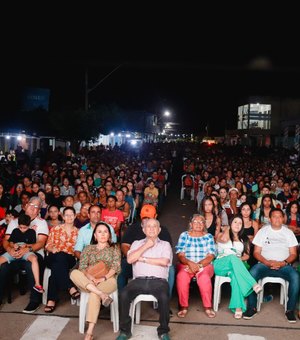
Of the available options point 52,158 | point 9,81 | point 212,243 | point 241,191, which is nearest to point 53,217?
point 212,243

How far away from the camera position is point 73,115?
2359cm

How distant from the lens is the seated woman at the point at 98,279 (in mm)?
4910

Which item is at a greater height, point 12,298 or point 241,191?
point 241,191

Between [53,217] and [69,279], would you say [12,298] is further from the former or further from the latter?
[53,217]

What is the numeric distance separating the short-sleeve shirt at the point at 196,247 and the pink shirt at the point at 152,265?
1.44 ft

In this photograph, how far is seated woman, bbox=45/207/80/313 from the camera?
18.5 ft

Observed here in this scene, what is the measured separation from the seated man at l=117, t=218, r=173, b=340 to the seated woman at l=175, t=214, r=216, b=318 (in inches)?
14.8

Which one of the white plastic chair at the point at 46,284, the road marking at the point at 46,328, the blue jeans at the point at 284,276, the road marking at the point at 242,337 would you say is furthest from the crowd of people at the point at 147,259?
the road marking at the point at 242,337

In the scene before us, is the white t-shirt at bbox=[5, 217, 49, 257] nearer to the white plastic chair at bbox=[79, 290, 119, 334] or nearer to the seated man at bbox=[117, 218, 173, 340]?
the white plastic chair at bbox=[79, 290, 119, 334]

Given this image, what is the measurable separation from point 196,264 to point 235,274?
51 centimetres

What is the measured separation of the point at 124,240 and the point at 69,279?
934 mm

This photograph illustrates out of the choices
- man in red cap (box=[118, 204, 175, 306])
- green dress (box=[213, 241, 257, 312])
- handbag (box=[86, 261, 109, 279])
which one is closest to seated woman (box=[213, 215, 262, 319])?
green dress (box=[213, 241, 257, 312])

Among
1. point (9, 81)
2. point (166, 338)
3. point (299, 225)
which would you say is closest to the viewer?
point (166, 338)

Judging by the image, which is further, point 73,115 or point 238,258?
point 73,115
